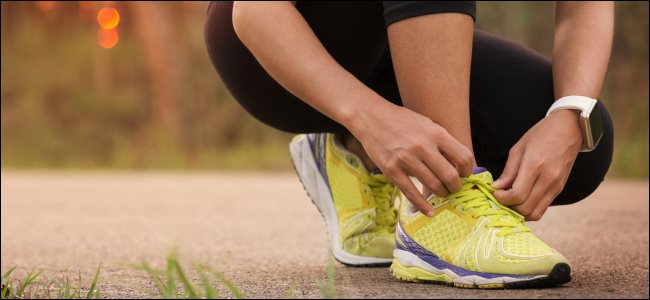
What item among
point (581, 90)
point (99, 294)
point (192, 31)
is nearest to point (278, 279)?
point (99, 294)

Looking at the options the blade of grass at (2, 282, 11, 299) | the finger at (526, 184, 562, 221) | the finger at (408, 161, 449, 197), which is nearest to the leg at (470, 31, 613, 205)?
the finger at (526, 184, 562, 221)

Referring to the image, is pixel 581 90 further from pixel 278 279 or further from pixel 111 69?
pixel 111 69

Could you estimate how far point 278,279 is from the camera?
4.09 feet

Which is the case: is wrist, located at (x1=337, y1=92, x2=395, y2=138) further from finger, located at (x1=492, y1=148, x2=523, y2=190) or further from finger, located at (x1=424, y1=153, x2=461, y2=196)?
finger, located at (x1=492, y1=148, x2=523, y2=190)

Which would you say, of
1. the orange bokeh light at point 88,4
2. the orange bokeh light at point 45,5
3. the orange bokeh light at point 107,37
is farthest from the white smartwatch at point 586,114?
the orange bokeh light at point 45,5

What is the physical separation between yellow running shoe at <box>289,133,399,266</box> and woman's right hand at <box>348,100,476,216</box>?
46 centimetres

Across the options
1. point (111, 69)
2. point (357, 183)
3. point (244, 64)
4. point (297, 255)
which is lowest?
point (297, 255)

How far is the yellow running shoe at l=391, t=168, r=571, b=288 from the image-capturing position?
3.28ft

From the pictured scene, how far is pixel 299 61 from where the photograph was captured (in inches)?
40.4

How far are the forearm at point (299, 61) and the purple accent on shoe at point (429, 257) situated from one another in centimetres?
22

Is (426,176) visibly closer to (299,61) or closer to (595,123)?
(299,61)

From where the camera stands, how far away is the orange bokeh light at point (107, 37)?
9711 mm

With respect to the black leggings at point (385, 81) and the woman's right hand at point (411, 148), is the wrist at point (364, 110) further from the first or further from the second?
the black leggings at point (385, 81)

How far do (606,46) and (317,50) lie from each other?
1.73 feet
